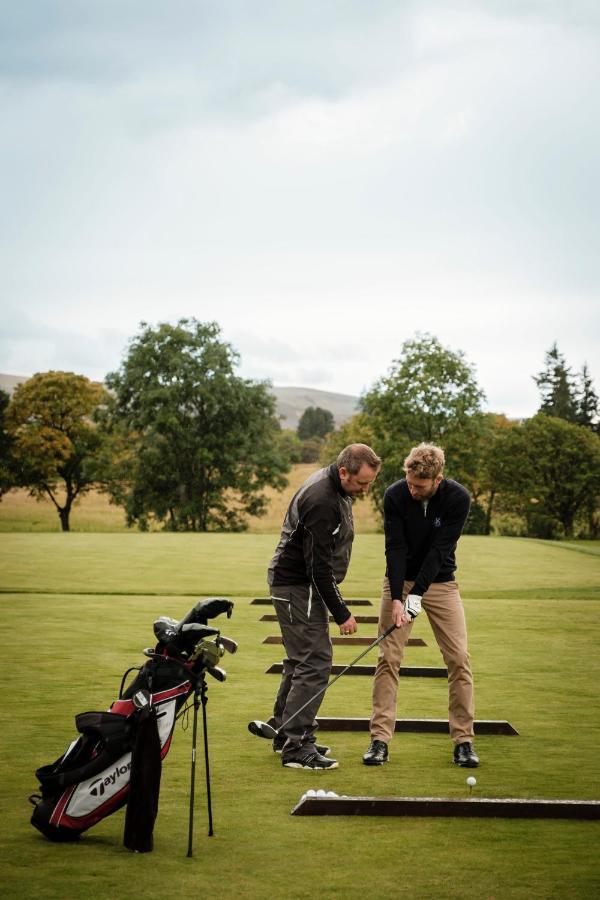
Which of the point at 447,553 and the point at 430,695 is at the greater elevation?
the point at 447,553

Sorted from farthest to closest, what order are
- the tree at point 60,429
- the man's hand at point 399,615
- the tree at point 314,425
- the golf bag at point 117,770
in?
the tree at point 314,425 < the tree at point 60,429 < the man's hand at point 399,615 < the golf bag at point 117,770

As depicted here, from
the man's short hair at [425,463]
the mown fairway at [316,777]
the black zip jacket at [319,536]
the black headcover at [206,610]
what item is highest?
the man's short hair at [425,463]

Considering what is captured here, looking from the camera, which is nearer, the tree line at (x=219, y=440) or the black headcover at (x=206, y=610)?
the black headcover at (x=206, y=610)

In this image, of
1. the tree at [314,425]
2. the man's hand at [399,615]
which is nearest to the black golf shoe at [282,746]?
the man's hand at [399,615]

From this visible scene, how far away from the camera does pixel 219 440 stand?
65.7 m

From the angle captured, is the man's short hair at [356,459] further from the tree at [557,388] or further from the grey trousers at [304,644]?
the tree at [557,388]

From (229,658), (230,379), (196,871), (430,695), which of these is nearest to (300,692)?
(196,871)

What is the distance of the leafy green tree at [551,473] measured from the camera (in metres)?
69.8

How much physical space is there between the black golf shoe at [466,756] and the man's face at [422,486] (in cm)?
177

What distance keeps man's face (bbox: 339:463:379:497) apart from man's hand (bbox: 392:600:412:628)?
2.87 feet

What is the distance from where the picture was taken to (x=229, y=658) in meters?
12.1

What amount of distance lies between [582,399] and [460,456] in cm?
2608

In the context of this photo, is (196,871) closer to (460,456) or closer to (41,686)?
(41,686)

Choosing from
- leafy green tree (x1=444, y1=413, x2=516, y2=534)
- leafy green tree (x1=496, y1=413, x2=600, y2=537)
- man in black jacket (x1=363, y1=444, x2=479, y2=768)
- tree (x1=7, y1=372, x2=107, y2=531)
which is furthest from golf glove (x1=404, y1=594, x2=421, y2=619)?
leafy green tree (x1=496, y1=413, x2=600, y2=537)
